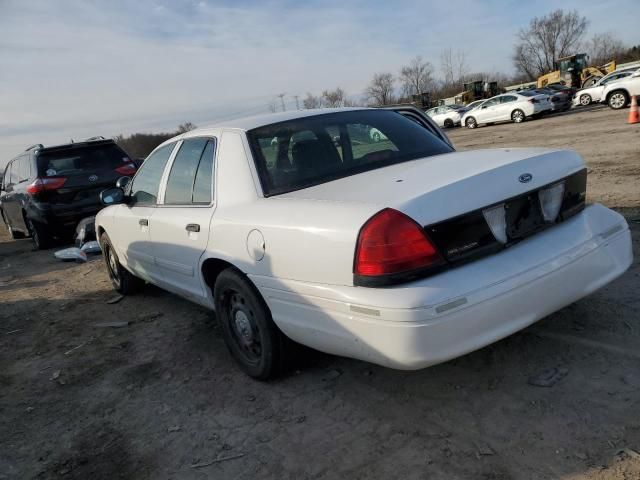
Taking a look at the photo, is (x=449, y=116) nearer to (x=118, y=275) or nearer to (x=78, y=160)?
(x=78, y=160)

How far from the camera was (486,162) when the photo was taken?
9.20 ft

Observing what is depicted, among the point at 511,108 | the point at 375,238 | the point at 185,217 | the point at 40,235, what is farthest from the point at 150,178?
the point at 511,108

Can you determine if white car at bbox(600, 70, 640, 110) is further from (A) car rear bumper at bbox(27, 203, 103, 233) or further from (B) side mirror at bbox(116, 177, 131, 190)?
(B) side mirror at bbox(116, 177, 131, 190)

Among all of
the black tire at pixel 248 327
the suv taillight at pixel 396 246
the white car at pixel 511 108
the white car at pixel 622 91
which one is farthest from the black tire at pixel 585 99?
the suv taillight at pixel 396 246

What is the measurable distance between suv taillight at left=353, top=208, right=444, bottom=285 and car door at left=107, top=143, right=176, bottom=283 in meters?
2.41

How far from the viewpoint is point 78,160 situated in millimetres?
8938

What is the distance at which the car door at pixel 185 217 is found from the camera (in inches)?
139

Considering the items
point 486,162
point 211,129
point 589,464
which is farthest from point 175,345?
point 589,464

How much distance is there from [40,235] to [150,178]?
5.91 metres

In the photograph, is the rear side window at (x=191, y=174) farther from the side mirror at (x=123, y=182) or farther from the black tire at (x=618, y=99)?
the black tire at (x=618, y=99)

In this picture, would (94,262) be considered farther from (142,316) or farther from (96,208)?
(142,316)

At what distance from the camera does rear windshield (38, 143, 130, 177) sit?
8.79 metres

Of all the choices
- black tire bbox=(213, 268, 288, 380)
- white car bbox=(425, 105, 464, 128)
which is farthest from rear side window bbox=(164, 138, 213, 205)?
white car bbox=(425, 105, 464, 128)

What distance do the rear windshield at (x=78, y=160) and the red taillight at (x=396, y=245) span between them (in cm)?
772
